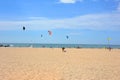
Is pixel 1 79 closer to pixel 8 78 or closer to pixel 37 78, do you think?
pixel 8 78

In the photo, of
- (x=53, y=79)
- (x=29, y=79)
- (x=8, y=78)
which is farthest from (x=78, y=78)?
(x=8, y=78)

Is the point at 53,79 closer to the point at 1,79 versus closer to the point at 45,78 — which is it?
the point at 45,78

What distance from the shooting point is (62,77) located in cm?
1255

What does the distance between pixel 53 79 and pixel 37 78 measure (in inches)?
28.0

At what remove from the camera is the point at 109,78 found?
1227 centimetres

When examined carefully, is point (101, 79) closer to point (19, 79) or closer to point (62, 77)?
point (62, 77)

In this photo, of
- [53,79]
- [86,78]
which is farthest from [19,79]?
[86,78]

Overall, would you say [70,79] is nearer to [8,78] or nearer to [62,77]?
[62,77]

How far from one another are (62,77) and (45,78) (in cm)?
87

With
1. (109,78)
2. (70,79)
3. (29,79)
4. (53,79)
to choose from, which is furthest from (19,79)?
(109,78)

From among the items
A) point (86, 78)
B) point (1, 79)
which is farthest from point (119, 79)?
point (1, 79)

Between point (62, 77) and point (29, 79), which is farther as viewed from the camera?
point (62, 77)

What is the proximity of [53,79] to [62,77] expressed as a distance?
64cm

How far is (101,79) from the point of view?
12000 mm
